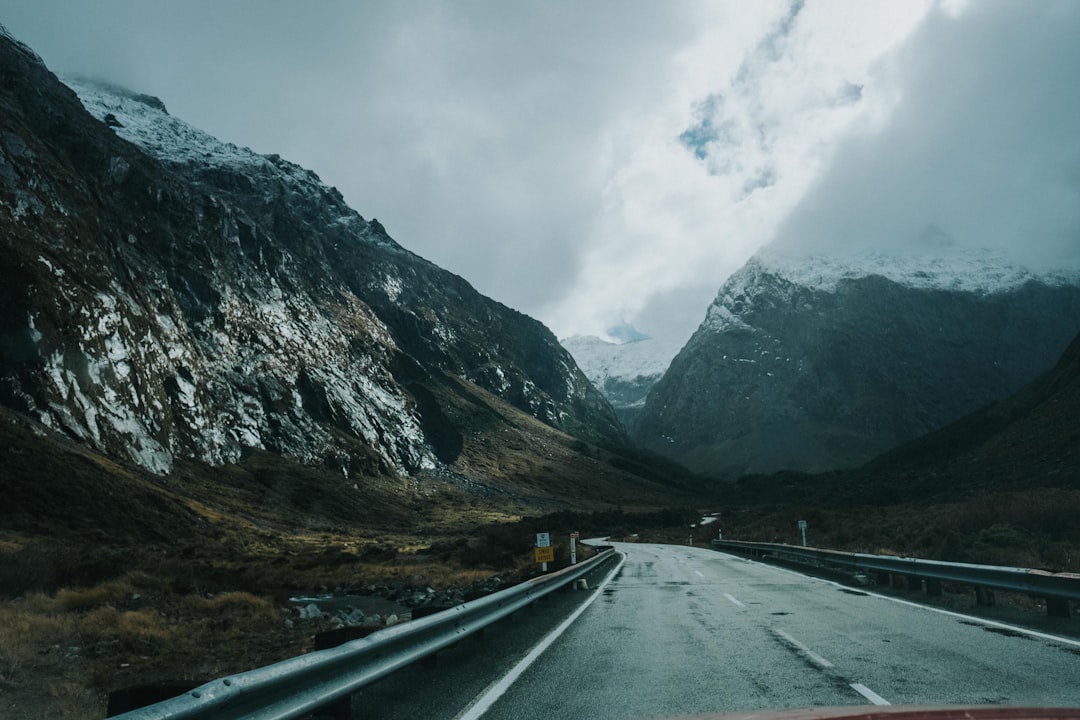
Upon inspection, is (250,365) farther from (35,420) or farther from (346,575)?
(346,575)

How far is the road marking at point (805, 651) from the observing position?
7.73m

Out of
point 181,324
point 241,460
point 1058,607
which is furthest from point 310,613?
point 181,324

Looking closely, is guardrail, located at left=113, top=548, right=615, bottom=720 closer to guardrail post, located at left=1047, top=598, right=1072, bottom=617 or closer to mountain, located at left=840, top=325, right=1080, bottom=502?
guardrail post, located at left=1047, top=598, right=1072, bottom=617

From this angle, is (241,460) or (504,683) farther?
(241,460)

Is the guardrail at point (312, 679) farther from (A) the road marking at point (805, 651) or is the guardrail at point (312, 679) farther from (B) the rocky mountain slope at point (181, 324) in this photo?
(B) the rocky mountain slope at point (181, 324)

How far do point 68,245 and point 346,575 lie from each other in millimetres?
65869

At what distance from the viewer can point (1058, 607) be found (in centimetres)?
1085

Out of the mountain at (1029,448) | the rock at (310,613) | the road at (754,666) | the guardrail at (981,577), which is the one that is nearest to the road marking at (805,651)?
the road at (754,666)

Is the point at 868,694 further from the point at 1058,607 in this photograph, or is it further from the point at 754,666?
the point at 1058,607

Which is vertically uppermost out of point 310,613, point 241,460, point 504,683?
point 241,460

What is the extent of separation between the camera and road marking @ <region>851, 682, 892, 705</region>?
5.86m

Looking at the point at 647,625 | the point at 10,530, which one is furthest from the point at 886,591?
the point at 10,530

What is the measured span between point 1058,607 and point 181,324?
336 feet

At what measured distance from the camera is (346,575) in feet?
107
